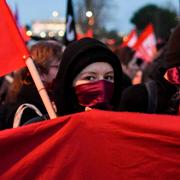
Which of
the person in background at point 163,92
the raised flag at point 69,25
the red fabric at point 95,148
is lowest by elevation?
the raised flag at point 69,25

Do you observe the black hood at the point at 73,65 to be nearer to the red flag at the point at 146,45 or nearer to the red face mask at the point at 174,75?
the red face mask at the point at 174,75

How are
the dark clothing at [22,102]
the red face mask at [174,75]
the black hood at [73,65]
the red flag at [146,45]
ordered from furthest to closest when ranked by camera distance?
the red flag at [146,45], the dark clothing at [22,102], the red face mask at [174,75], the black hood at [73,65]

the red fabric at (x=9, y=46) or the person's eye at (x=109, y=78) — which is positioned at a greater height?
the red fabric at (x=9, y=46)

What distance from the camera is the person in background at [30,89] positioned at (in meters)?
3.22

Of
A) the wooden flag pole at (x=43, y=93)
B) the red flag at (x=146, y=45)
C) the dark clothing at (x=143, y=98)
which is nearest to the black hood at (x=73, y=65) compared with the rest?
→ the wooden flag pole at (x=43, y=93)

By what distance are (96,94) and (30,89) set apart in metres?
1.00

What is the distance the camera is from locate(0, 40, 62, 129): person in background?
322 cm

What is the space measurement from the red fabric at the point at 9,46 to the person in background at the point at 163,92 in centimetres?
87

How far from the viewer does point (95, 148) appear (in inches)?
88.4

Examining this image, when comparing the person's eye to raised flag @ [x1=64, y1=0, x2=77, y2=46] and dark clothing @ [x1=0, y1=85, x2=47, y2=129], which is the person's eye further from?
raised flag @ [x1=64, y1=0, x2=77, y2=46]

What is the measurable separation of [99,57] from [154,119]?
2.46 ft

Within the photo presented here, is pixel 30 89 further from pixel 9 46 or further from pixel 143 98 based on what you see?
pixel 9 46

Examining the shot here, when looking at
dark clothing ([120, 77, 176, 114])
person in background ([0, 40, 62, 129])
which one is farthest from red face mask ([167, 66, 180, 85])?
person in background ([0, 40, 62, 129])

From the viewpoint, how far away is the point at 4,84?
6.34m
